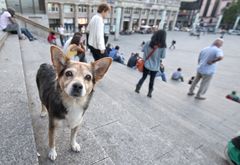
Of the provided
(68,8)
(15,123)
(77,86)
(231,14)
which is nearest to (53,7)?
(68,8)

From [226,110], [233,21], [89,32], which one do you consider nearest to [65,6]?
[89,32]

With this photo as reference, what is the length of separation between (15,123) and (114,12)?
124ft

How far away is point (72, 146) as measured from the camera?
1.92m

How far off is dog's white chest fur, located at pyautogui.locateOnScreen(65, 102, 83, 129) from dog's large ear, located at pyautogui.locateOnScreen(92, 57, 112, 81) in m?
0.39

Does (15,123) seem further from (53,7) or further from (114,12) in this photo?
(114,12)

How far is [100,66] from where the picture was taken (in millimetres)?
1678

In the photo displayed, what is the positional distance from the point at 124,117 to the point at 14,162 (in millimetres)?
1726

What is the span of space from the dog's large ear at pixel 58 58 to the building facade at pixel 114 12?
75.8 ft

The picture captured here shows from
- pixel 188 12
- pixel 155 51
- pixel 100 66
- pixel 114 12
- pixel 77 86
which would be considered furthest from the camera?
pixel 188 12

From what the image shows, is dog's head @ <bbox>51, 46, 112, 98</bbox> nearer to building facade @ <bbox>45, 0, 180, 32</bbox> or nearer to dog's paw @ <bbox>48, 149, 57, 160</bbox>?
dog's paw @ <bbox>48, 149, 57, 160</bbox>

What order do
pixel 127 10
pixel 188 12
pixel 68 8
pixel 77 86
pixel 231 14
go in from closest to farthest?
pixel 77 86 → pixel 68 8 → pixel 127 10 → pixel 231 14 → pixel 188 12

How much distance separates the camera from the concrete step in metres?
1.41

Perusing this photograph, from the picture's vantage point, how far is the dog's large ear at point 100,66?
165cm

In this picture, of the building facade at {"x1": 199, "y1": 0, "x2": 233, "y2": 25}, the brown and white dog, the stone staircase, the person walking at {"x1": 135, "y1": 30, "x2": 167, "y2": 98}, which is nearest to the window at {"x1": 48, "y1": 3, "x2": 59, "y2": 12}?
the stone staircase
